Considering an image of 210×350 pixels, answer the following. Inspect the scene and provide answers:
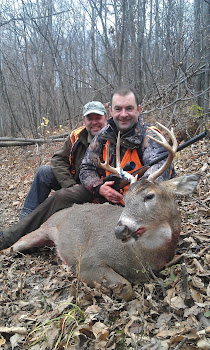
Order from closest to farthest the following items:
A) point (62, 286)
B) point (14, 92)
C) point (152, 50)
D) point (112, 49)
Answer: point (62, 286) < point (112, 49) < point (152, 50) < point (14, 92)

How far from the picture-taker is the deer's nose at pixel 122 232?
2557mm

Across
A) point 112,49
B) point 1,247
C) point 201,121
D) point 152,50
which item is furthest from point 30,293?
point 152,50

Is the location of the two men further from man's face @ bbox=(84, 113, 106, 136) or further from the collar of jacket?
man's face @ bbox=(84, 113, 106, 136)

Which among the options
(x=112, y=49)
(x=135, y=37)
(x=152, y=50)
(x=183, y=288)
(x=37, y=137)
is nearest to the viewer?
(x=183, y=288)

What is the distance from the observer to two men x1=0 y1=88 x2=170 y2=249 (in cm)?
405

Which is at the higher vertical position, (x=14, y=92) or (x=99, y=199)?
(x=14, y=92)

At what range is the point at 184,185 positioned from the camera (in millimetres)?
3025

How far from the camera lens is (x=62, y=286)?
3.34m

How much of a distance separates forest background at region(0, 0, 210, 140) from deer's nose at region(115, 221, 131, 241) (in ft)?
16.1

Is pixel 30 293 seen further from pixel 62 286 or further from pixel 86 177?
pixel 86 177

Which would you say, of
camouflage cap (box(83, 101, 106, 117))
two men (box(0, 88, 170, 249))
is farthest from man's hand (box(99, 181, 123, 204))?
camouflage cap (box(83, 101, 106, 117))

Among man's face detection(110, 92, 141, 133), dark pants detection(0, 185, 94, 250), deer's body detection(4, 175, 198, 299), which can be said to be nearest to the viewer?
deer's body detection(4, 175, 198, 299)

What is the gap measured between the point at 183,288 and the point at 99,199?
2244 mm

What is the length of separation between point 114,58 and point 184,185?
25.1 feet
